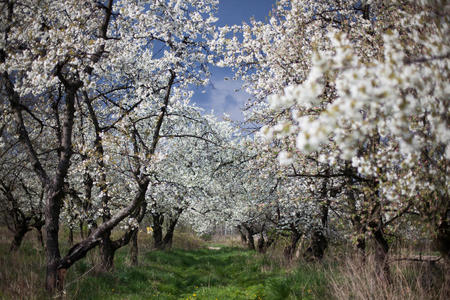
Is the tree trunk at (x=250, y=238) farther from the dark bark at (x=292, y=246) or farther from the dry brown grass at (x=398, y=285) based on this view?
the dry brown grass at (x=398, y=285)

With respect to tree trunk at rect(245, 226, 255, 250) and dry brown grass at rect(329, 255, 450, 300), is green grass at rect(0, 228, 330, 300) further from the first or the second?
tree trunk at rect(245, 226, 255, 250)

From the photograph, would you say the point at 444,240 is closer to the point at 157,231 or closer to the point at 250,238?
the point at 157,231

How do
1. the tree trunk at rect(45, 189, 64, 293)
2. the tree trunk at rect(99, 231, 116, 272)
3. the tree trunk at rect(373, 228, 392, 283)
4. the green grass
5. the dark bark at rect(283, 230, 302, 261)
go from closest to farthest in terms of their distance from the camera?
the tree trunk at rect(373, 228, 392, 283)
the tree trunk at rect(45, 189, 64, 293)
the green grass
the tree trunk at rect(99, 231, 116, 272)
the dark bark at rect(283, 230, 302, 261)

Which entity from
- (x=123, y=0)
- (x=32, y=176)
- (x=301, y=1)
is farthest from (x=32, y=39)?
(x=32, y=176)

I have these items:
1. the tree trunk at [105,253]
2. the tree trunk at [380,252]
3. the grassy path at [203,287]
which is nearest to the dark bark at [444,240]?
the tree trunk at [380,252]

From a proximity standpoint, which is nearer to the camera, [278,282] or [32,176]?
[278,282]

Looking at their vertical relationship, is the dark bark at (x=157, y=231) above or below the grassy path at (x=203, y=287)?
above

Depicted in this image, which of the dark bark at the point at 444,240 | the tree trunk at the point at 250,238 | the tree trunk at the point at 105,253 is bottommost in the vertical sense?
the tree trunk at the point at 250,238

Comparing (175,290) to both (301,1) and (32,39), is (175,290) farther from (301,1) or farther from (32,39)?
(301,1)

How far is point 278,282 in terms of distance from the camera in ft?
29.8

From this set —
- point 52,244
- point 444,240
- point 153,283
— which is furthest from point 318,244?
point 52,244

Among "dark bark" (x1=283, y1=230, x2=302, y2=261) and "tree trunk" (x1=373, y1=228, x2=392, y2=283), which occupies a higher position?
"tree trunk" (x1=373, y1=228, x2=392, y2=283)

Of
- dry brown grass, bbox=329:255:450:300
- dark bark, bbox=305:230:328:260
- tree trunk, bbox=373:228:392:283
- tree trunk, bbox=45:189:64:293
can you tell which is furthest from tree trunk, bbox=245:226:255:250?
tree trunk, bbox=373:228:392:283

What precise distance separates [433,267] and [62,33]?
8755 millimetres
